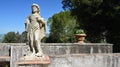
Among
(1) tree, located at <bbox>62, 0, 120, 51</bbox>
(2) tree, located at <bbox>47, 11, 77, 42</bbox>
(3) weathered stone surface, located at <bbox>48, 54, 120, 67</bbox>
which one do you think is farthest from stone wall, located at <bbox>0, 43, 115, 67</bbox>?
(2) tree, located at <bbox>47, 11, 77, 42</bbox>

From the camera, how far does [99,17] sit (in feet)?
87.7

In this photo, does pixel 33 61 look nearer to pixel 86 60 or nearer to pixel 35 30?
pixel 35 30

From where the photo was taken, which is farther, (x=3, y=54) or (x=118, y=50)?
(x=118, y=50)

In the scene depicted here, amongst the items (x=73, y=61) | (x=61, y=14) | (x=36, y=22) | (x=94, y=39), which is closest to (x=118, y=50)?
(x=94, y=39)


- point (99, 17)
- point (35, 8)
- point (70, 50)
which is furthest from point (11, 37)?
point (35, 8)

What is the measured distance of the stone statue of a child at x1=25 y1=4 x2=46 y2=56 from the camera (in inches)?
406

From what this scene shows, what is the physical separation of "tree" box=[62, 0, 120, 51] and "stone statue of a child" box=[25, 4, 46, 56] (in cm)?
1477

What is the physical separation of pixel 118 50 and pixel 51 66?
15129 mm

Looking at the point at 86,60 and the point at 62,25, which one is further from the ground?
Result: the point at 62,25

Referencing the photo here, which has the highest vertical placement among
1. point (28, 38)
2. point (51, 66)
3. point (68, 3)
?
point (68, 3)

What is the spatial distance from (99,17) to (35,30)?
16.8 meters

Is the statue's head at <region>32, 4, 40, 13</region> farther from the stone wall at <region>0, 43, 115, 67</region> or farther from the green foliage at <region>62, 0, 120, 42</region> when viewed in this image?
the green foliage at <region>62, 0, 120, 42</region>

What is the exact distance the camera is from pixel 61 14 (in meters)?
62.2

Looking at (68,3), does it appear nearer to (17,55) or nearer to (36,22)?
(17,55)
